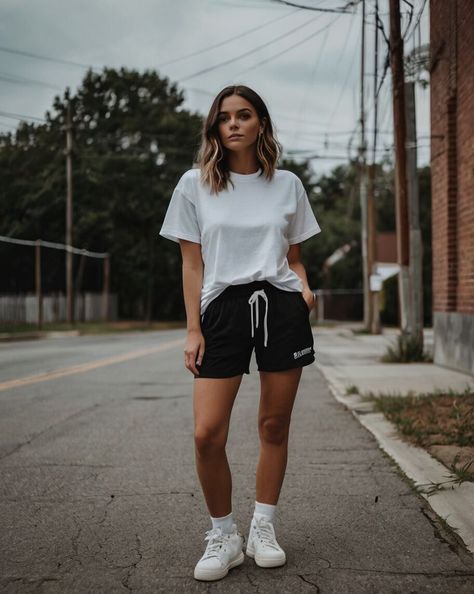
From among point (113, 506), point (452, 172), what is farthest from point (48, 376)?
point (113, 506)

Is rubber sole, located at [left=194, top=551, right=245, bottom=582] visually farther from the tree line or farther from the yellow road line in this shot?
the tree line

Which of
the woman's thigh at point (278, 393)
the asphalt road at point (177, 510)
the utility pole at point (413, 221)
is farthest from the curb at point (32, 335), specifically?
the woman's thigh at point (278, 393)

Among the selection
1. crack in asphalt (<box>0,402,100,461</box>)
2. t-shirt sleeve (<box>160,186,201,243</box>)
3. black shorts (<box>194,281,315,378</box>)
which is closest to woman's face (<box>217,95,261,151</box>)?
t-shirt sleeve (<box>160,186,201,243</box>)

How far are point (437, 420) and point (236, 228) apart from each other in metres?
3.90

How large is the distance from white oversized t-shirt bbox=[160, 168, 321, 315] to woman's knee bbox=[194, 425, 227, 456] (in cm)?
48

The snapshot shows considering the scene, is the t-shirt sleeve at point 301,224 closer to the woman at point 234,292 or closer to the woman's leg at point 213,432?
the woman at point 234,292

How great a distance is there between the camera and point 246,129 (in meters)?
3.17

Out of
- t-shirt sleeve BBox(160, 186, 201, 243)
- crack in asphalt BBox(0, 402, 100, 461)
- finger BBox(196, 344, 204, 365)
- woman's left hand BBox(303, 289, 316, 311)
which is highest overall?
t-shirt sleeve BBox(160, 186, 201, 243)

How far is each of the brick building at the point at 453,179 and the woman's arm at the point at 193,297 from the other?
8047mm

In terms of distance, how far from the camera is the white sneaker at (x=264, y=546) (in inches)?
124

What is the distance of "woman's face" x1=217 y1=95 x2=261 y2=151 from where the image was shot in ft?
10.4

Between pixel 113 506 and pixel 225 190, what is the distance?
1.99 metres

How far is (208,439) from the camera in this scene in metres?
3.05

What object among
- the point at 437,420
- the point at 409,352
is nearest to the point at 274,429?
the point at 437,420
